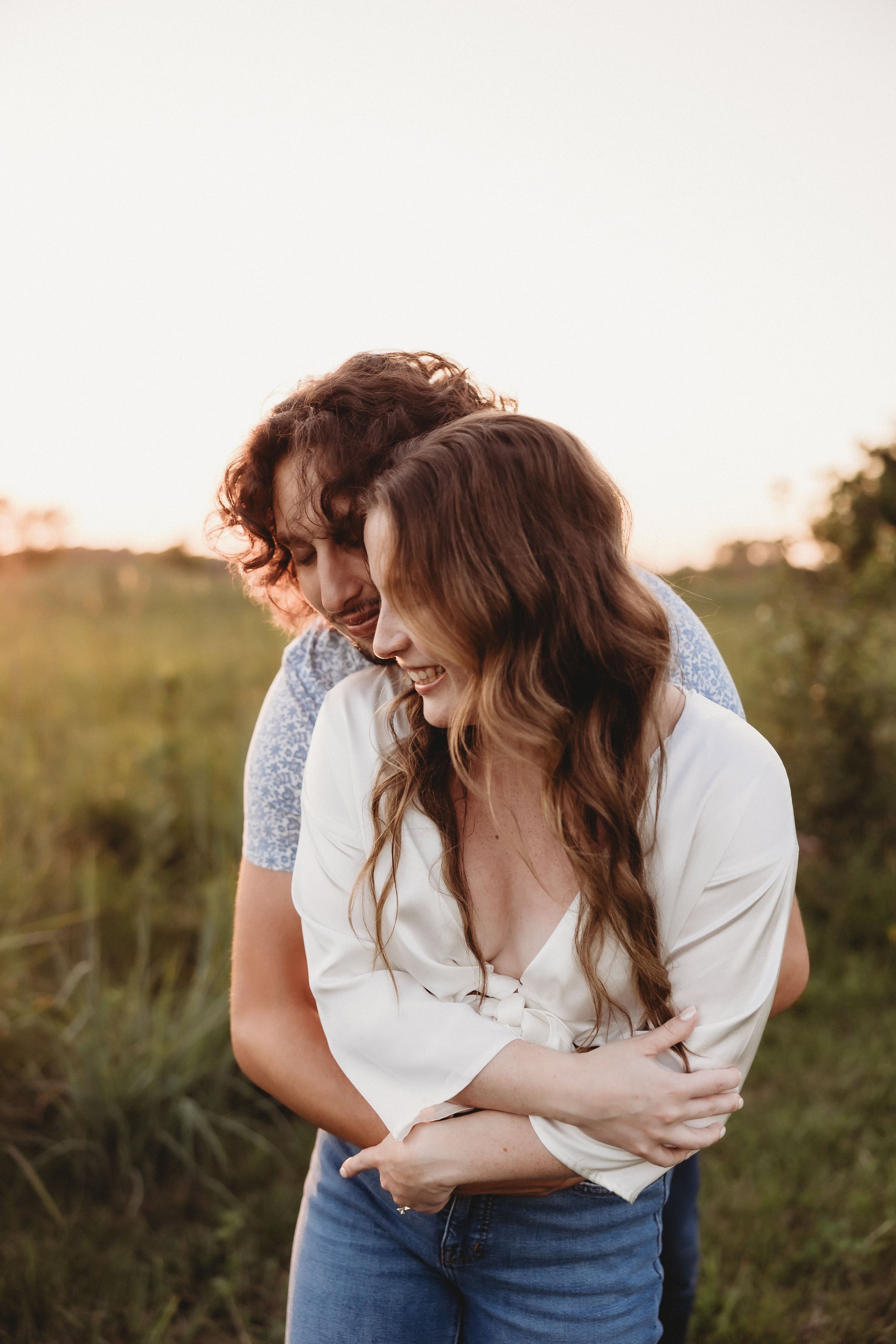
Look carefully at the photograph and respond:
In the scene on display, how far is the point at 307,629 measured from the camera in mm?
2037

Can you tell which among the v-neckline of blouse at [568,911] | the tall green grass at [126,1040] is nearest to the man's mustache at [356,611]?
the v-neckline of blouse at [568,911]

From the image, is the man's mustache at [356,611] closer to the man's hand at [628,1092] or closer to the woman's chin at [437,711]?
the woman's chin at [437,711]

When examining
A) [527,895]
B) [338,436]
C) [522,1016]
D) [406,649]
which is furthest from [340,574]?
[522,1016]

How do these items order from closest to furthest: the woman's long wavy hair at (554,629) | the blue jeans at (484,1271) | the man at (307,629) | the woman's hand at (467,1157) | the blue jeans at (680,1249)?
the woman's long wavy hair at (554,629) < the woman's hand at (467,1157) < the blue jeans at (484,1271) < the man at (307,629) < the blue jeans at (680,1249)

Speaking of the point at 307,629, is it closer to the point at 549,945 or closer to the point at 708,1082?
the point at 549,945

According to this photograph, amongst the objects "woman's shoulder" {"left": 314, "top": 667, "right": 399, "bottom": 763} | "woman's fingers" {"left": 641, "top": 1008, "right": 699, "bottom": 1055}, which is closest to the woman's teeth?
"woman's shoulder" {"left": 314, "top": 667, "right": 399, "bottom": 763}

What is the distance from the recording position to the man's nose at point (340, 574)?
1742 millimetres

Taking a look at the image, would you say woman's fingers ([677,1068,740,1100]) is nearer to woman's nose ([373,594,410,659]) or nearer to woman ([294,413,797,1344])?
woman ([294,413,797,1344])

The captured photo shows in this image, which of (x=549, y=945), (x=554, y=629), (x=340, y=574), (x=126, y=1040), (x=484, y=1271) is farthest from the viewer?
(x=126, y=1040)

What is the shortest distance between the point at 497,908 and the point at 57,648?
16.4ft

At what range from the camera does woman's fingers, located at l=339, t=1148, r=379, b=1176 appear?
152 centimetres

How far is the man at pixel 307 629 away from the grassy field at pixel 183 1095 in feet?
2.23

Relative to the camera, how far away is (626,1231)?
5.41 feet

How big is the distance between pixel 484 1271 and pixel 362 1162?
1.12 feet
